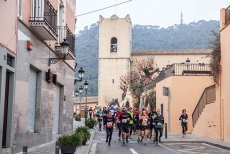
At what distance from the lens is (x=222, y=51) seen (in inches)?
890

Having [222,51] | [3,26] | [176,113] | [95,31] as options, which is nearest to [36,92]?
[3,26]

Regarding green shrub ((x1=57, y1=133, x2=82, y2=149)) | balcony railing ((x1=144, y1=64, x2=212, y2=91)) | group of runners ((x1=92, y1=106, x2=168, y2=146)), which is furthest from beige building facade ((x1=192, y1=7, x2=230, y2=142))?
green shrub ((x1=57, y1=133, x2=82, y2=149))

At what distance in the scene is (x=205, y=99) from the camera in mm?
26422

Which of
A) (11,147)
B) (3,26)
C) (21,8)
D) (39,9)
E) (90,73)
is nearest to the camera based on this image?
(3,26)

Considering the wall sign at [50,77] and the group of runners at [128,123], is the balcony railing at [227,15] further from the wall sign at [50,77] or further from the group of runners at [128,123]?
the wall sign at [50,77]

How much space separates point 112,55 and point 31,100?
60.5 meters

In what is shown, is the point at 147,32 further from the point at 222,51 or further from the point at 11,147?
the point at 11,147

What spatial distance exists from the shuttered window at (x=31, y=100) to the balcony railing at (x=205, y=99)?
11802 mm

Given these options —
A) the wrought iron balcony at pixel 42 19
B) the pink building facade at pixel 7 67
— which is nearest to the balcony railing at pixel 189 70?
the wrought iron balcony at pixel 42 19

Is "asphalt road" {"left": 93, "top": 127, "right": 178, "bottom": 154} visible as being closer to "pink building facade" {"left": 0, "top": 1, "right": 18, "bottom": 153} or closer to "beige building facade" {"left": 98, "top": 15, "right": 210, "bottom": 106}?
"pink building facade" {"left": 0, "top": 1, "right": 18, "bottom": 153}

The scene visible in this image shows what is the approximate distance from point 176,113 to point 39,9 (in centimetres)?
1805

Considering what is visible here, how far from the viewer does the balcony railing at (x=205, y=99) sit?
24.8m

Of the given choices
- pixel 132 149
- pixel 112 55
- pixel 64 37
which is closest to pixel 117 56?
pixel 112 55

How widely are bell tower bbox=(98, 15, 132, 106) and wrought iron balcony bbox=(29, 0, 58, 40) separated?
188 feet
